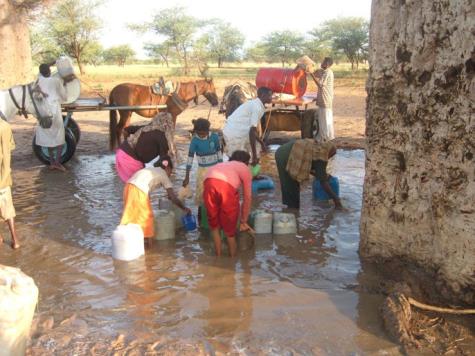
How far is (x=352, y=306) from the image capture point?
4258 millimetres

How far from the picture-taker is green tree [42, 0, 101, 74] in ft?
119

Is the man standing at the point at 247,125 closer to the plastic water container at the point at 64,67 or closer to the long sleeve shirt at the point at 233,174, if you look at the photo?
the long sleeve shirt at the point at 233,174

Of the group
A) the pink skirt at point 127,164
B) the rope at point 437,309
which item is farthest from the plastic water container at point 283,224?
the rope at point 437,309

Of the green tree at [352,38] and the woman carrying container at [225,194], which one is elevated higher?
the green tree at [352,38]

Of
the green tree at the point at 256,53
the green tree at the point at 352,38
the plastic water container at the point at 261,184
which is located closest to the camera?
the plastic water container at the point at 261,184

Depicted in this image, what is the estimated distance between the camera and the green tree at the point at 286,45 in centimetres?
4756

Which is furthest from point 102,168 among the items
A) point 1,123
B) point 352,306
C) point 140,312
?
point 352,306

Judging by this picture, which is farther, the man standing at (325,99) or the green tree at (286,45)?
the green tree at (286,45)

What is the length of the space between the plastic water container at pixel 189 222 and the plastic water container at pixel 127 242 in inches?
35.2

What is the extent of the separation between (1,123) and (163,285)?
247 centimetres

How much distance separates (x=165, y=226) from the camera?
5871 millimetres

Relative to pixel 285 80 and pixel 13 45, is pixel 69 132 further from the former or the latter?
pixel 13 45

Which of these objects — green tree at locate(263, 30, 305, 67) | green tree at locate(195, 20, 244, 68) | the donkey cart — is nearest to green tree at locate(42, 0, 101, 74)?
green tree at locate(195, 20, 244, 68)

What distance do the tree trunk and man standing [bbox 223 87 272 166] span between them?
8.99 metres
